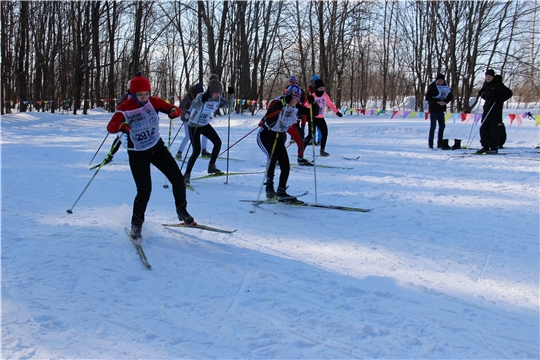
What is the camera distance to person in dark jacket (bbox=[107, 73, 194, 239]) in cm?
446

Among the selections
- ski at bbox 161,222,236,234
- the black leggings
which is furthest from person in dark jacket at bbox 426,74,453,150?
ski at bbox 161,222,236,234

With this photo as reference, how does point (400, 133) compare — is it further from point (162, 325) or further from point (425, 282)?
point (162, 325)

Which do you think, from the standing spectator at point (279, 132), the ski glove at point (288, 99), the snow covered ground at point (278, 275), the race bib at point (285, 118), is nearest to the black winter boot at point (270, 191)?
the standing spectator at point (279, 132)

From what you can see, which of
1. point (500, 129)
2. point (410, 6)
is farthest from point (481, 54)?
point (500, 129)

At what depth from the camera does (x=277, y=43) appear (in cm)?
3481

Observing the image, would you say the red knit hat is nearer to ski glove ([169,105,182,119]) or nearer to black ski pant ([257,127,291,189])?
ski glove ([169,105,182,119])

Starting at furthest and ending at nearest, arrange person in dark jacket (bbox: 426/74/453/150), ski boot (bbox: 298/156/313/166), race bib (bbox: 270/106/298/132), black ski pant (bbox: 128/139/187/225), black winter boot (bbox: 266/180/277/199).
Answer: person in dark jacket (bbox: 426/74/453/150)
ski boot (bbox: 298/156/313/166)
black winter boot (bbox: 266/180/277/199)
race bib (bbox: 270/106/298/132)
black ski pant (bbox: 128/139/187/225)

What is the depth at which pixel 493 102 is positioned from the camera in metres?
10.8

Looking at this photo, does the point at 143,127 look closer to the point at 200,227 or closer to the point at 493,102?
the point at 200,227

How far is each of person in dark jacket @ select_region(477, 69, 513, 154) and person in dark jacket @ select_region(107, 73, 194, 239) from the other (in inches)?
355

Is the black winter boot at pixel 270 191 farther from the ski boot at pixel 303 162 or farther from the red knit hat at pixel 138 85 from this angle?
the ski boot at pixel 303 162

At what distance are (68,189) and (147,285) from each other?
448cm

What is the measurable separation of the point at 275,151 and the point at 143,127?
7.69 ft

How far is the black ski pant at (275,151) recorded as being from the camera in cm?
641
